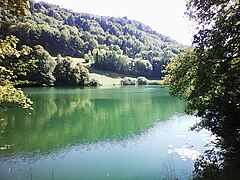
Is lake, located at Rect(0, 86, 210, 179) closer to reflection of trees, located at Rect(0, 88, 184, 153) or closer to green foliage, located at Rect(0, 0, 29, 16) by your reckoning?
reflection of trees, located at Rect(0, 88, 184, 153)

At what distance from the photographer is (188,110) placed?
11859mm

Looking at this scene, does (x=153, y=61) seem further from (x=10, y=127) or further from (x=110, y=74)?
(x=10, y=127)

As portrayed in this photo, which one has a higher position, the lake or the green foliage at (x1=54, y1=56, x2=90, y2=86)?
the green foliage at (x1=54, y1=56, x2=90, y2=86)

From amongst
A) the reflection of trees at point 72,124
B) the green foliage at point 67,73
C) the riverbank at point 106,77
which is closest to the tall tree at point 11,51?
the reflection of trees at point 72,124

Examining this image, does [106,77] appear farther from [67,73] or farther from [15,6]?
[15,6]

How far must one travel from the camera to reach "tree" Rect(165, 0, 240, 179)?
29.2 ft

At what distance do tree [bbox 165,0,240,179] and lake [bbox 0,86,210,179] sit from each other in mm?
5567

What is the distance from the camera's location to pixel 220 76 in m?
9.41

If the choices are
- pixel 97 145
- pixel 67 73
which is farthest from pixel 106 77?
pixel 97 145

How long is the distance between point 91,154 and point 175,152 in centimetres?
641

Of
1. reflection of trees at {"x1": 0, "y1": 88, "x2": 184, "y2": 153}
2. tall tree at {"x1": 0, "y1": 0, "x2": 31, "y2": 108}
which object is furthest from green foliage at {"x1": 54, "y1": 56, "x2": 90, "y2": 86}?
tall tree at {"x1": 0, "y1": 0, "x2": 31, "y2": 108}

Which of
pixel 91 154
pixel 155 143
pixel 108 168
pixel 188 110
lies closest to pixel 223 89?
pixel 188 110

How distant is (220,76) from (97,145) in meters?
14.6

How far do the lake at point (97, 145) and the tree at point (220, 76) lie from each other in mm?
5567
